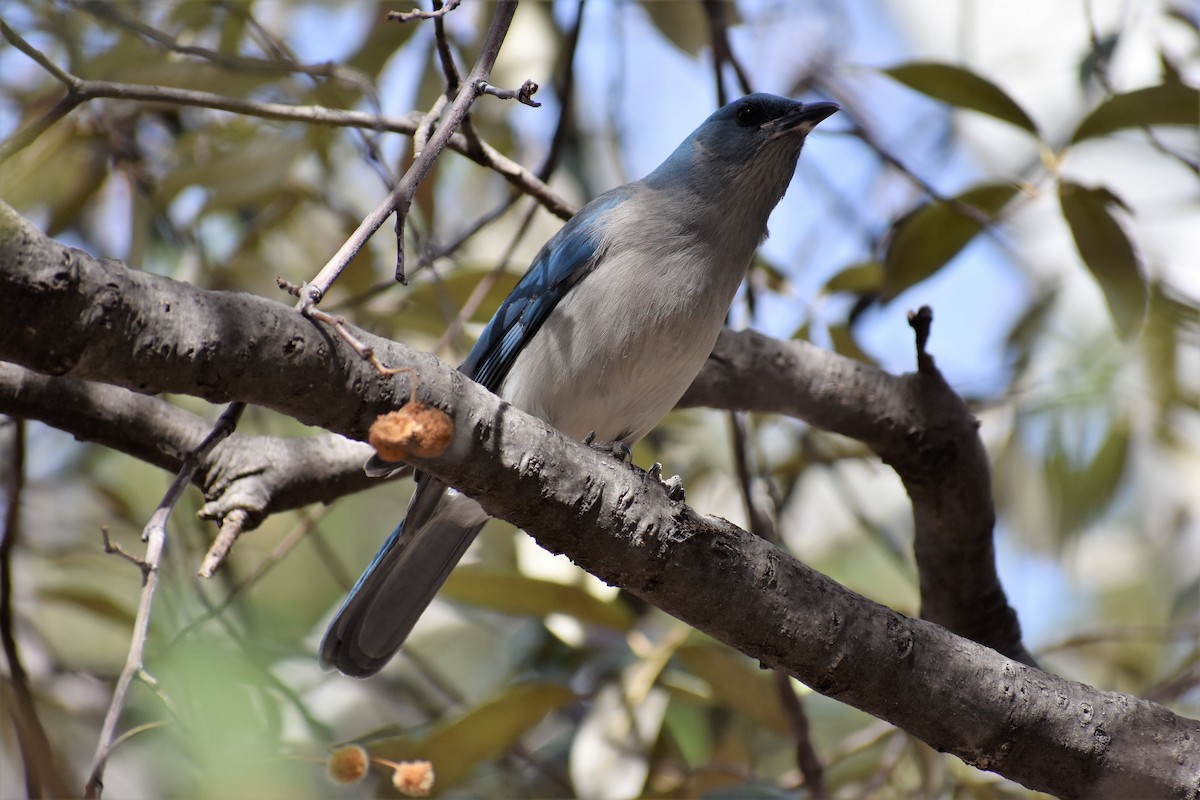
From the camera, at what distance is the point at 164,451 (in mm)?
2717

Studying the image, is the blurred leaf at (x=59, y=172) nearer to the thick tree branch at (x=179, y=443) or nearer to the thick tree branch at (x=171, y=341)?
the thick tree branch at (x=179, y=443)

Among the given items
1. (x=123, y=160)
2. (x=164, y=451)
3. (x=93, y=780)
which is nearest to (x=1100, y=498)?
(x=164, y=451)

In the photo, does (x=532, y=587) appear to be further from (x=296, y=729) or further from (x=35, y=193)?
(x=35, y=193)

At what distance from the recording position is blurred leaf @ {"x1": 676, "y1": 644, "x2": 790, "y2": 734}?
3.50 m

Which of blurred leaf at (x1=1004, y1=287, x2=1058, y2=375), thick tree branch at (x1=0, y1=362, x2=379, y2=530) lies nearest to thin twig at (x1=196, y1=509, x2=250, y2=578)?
thick tree branch at (x1=0, y1=362, x2=379, y2=530)

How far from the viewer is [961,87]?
10.2 feet

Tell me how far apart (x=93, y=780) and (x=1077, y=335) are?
3.53m

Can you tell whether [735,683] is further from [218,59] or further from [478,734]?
[218,59]

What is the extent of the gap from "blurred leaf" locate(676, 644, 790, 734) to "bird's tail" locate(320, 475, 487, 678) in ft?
2.85

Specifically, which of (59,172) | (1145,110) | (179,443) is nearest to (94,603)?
(179,443)

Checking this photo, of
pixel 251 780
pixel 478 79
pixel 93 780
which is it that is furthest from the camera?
pixel 251 780

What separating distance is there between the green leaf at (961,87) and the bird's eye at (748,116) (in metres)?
0.54

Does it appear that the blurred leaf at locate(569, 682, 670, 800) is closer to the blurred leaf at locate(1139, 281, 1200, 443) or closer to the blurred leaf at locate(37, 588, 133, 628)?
the blurred leaf at locate(37, 588, 133, 628)

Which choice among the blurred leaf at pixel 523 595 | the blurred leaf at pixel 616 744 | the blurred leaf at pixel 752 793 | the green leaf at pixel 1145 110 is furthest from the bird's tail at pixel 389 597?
the green leaf at pixel 1145 110
